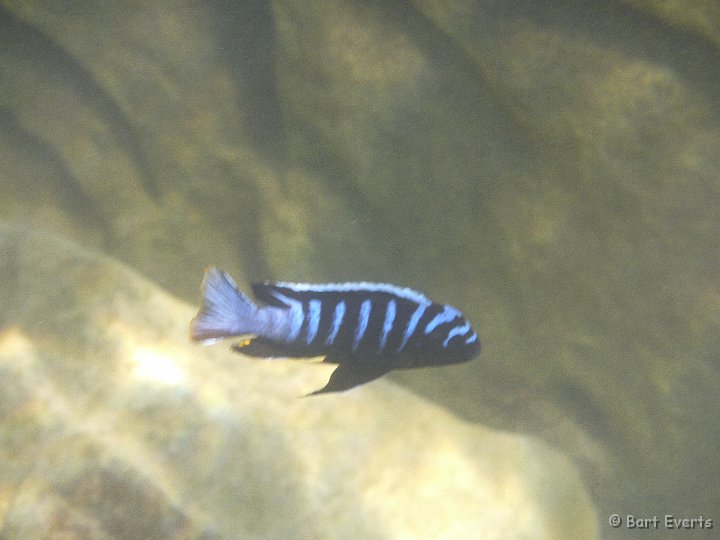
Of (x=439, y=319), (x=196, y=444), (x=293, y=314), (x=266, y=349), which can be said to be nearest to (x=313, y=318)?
(x=293, y=314)

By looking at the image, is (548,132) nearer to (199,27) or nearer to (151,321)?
(199,27)

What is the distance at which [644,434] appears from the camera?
3.15 meters

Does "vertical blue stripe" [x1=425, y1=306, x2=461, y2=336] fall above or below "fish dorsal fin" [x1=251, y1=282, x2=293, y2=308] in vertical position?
above

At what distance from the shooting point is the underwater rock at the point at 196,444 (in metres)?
2.52

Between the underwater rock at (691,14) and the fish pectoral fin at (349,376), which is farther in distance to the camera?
the underwater rock at (691,14)

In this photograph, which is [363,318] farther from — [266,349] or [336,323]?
[266,349]

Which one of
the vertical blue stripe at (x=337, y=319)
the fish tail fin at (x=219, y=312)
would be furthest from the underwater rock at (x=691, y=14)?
the fish tail fin at (x=219, y=312)

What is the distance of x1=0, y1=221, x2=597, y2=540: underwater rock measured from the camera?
8.25ft

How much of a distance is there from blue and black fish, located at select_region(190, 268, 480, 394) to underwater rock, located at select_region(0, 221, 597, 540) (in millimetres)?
1138

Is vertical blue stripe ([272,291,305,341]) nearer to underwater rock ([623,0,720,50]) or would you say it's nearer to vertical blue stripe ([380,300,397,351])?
vertical blue stripe ([380,300,397,351])

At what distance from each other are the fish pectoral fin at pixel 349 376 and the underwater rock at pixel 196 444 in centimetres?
112

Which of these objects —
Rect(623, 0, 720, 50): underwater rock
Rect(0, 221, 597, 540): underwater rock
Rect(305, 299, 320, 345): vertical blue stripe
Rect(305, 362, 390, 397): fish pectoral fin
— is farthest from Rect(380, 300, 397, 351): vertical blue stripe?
Rect(623, 0, 720, 50): underwater rock

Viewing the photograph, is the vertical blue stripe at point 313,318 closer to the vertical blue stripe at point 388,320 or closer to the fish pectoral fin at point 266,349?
the fish pectoral fin at point 266,349

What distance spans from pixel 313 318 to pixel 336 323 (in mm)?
78
